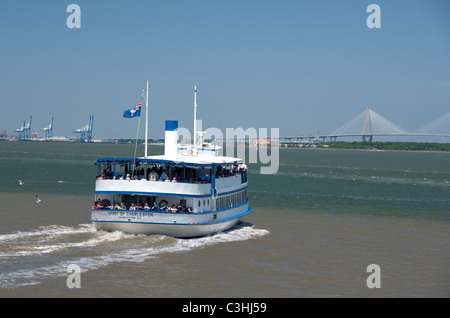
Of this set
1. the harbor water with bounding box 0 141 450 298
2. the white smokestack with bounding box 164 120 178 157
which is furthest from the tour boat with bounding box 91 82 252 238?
the white smokestack with bounding box 164 120 178 157

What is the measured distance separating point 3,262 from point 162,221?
923 cm

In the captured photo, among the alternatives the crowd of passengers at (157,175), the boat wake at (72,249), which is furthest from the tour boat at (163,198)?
the boat wake at (72,249)

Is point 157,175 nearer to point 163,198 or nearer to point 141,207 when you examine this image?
point 163,198

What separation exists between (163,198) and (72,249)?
21.9 feet

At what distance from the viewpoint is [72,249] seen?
98.4 feet

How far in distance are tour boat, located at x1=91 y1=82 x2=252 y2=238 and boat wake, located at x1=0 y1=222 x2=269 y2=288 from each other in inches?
26.9

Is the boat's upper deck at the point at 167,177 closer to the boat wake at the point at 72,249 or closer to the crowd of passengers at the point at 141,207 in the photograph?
the crowd of passengers at the point at 141,207

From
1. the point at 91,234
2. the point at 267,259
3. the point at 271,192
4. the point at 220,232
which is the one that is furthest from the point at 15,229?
the point at 271,192

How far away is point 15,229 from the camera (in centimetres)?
3516

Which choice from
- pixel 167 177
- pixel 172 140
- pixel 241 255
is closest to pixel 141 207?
pixel 167 177

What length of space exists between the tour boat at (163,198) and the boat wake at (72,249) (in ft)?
2.24

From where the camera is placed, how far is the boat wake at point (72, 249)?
25.5 meters
